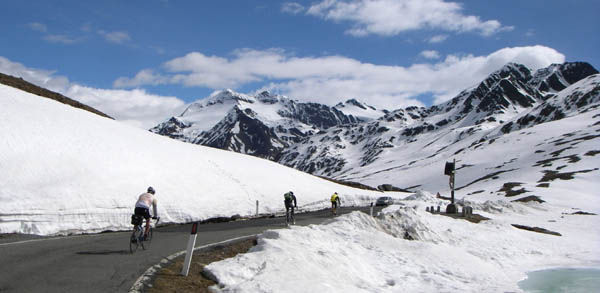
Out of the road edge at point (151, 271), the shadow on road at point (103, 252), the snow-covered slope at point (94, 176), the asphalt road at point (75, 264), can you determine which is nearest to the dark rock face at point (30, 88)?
the snow-covered slope at point (94, 176)

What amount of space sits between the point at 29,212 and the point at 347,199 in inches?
1665

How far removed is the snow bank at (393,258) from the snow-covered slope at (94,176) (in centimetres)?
1154

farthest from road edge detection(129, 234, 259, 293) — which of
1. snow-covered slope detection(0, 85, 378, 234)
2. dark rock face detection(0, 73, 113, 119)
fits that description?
dark rock face detection(0, 73, 113, 119)

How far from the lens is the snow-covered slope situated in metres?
21.4

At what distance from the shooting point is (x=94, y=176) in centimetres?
2636

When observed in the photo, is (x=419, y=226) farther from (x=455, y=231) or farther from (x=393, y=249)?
(x=393, y=249)

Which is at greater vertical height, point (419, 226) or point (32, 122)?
point (32, 122)

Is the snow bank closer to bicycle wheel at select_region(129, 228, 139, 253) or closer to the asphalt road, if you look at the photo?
the asphalt road

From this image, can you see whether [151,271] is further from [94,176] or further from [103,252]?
[94,176]

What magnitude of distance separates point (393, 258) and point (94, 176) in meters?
18.8

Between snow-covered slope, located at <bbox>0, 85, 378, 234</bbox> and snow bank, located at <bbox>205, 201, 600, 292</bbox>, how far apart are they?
1154 cm

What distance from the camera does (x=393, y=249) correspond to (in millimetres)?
18469

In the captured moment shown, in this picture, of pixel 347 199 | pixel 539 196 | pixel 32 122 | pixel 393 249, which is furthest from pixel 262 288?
pixel 539 196

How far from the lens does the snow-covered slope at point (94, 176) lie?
2139 cm
